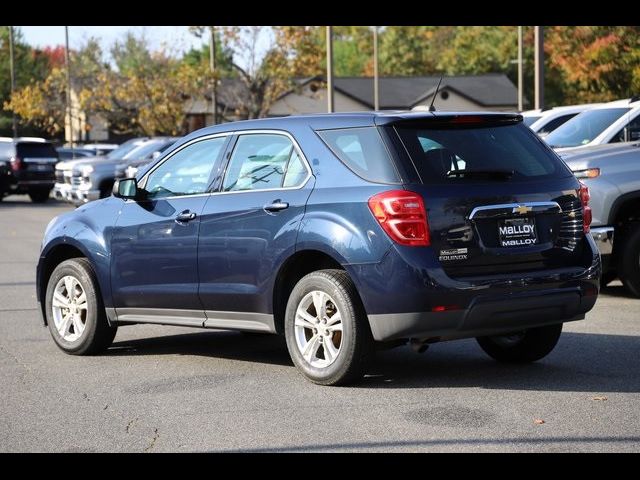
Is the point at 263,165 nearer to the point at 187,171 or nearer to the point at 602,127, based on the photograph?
the point at 187,171

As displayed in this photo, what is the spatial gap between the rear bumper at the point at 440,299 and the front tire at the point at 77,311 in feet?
8.64

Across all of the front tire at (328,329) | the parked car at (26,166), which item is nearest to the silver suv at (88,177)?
the parked car at (26,166)

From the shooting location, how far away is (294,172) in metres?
8.23

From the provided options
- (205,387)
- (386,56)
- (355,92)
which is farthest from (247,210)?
(386,56)

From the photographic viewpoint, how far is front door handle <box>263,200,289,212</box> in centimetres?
812

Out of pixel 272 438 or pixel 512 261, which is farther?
pixel 512 261

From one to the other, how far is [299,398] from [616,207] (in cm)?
557

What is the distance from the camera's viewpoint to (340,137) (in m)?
8.09

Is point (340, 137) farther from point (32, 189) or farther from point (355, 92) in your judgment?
point (355, 92)

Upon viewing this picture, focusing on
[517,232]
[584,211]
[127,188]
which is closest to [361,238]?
[517,232]

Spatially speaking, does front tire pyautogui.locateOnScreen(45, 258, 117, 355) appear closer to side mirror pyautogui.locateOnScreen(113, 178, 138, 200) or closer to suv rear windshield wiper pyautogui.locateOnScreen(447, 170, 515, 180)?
side mirror pyautogui.locateOnScreen(113, 178, 138, 200)
